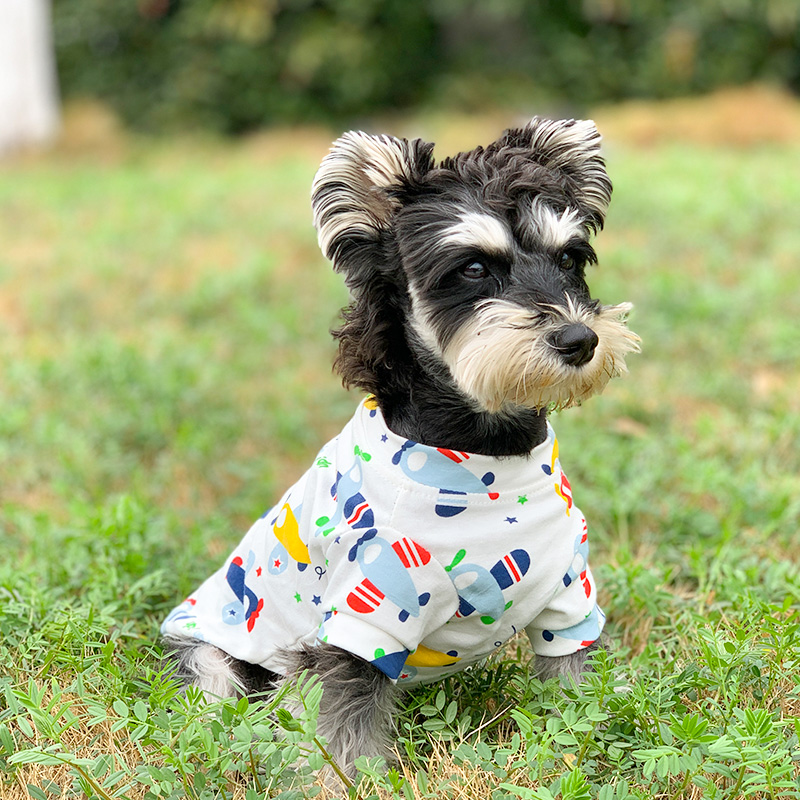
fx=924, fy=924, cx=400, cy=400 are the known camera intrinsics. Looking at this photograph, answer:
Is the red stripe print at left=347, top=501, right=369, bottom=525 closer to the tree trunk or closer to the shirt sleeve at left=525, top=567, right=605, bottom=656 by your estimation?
the shirt sleeve at left=525, top=567, right=605, bottom=656

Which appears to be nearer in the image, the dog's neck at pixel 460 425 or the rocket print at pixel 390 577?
the rocket print at pixel 390 577

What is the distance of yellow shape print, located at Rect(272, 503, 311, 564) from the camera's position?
2779 mm

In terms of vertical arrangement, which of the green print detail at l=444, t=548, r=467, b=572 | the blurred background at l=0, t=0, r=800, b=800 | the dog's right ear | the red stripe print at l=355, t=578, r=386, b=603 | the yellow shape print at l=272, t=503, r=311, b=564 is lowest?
the blurred background at l=0, t=0, r=800, b=800

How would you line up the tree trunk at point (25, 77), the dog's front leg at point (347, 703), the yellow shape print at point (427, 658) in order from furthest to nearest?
the tree trunk at point (25, 77), the yellow shape print at point (427, 658), the dog's front leg at point (347, 703)

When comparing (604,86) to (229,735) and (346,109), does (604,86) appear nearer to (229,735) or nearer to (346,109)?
(346,109)

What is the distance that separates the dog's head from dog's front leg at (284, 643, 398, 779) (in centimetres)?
81

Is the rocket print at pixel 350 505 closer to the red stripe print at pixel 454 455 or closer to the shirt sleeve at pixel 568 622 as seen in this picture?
the red stripe print at pixel 454 455

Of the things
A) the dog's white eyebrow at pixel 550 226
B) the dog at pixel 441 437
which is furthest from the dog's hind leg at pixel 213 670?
the dog's white eyebrow at pixel 550 226

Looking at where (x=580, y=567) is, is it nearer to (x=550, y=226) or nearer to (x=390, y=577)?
(x=390, y=577)

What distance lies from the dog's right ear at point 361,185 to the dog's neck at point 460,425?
1.62 feet

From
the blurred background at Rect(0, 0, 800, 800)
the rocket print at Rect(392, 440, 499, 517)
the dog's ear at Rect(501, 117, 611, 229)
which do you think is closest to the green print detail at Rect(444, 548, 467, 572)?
the rocket print at Rect(392, 440, 499, 517)

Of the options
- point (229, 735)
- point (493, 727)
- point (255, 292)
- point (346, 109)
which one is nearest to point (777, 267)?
point (255, 292)

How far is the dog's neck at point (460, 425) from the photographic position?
271 centimetres

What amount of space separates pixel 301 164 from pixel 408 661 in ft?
38.8
